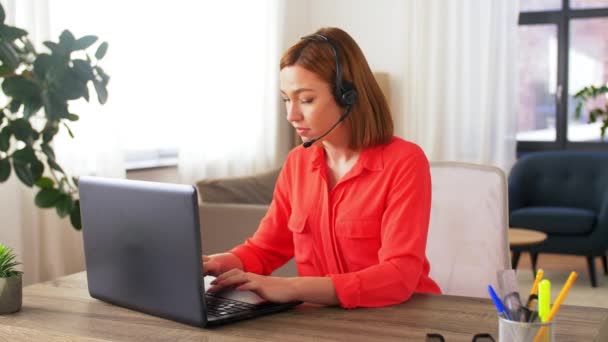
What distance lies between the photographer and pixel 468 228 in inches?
73.7

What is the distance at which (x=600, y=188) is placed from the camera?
5.46 meters

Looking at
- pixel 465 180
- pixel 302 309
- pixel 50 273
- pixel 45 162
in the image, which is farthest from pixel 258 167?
pixel 45 162

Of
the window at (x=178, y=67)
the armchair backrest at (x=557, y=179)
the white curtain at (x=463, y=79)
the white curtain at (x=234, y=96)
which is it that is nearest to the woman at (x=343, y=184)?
the window at (x=178, y=67)

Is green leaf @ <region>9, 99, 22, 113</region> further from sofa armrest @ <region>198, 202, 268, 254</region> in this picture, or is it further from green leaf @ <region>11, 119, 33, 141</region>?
sofa armrest @ <region>198, 202, 268, 254</region>

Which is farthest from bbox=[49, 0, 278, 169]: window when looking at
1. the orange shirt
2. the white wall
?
the orange shirt

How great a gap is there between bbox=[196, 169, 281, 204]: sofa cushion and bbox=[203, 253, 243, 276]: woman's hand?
6.53 ft

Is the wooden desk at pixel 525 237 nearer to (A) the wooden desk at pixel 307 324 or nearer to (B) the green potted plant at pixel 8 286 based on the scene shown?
(A) the wooden desk at pixel 307 324

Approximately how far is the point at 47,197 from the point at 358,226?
0.99 m

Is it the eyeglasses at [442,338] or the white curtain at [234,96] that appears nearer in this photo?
the eyeglasses at [442,338]

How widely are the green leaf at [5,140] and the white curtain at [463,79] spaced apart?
540 cm

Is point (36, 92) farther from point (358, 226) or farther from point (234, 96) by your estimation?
point (234, 96)

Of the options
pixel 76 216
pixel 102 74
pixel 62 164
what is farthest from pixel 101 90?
pixel 62 164

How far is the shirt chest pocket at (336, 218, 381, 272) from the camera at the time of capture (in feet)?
5.45

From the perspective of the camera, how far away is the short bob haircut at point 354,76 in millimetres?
1680
